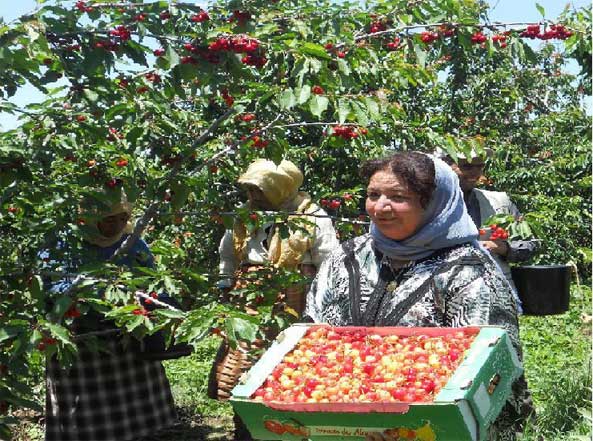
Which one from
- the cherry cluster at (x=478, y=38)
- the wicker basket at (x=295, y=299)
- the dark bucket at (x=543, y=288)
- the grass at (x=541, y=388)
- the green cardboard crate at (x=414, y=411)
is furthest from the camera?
the wicker basket at (x=295, y=299)

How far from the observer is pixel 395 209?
2.63 metres

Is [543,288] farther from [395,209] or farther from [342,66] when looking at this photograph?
[395,209]

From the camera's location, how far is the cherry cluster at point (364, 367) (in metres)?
2.10

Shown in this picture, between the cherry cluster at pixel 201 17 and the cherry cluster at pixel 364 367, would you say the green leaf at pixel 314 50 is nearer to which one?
the cherry cluster at pixel 201 17

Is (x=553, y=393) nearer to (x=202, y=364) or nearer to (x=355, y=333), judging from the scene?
(x=355, y=333)

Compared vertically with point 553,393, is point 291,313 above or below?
above

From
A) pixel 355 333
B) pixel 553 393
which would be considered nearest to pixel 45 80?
pixel 355 333

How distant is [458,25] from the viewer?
3.91 m

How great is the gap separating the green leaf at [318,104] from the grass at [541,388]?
1.22 m

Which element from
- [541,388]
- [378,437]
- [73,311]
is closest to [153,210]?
[73,311]

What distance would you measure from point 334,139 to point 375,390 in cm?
169

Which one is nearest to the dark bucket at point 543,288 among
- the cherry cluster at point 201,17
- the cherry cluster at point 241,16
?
the cherry cluster at point 241,16

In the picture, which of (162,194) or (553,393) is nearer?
(162,194)

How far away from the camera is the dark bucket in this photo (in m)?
4.09
